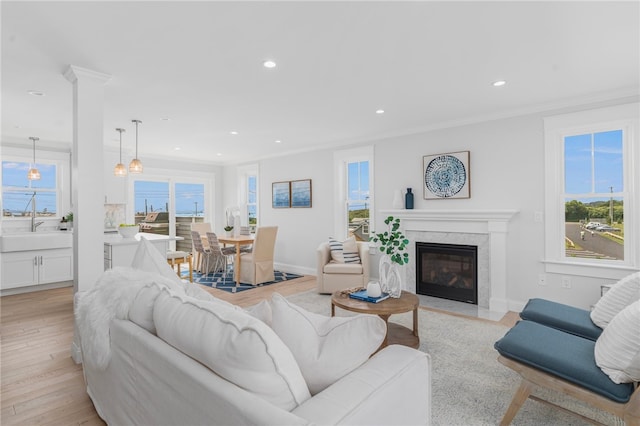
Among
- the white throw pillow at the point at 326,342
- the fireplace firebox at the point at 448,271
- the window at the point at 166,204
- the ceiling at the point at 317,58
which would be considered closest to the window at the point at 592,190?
the ceiling at the point at 317,58

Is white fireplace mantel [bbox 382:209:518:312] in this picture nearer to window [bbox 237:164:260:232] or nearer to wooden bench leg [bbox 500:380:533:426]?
wooden bench leg [bbox 500:380:533:426]

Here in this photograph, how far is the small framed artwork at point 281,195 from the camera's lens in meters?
6.62

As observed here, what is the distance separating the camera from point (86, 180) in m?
2.73

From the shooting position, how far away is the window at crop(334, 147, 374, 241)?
556 cm

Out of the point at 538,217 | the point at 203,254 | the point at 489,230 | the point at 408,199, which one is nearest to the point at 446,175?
the point at 408,199

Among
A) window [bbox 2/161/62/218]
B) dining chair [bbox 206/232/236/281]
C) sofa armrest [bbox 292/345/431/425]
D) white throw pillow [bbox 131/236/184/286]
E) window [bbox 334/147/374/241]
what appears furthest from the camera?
dining chair [bbox 206/232/236/281]

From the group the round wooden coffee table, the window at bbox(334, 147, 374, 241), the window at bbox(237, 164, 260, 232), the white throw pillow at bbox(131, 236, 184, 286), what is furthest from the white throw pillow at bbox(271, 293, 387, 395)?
the window at bbox(237, 164, 260, 232)

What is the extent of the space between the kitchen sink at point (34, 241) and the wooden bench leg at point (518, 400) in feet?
19.9

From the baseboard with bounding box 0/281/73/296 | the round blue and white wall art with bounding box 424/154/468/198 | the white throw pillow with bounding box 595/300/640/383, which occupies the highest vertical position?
the round blue and white wall art with bounding box 424/154/468/198

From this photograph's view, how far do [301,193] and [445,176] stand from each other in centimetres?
277

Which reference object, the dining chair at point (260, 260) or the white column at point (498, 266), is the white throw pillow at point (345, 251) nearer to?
the dining chair at point (260, 260)

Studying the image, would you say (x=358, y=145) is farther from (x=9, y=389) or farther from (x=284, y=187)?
(x=9, y=389)

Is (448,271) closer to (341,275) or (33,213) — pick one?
(341,275)

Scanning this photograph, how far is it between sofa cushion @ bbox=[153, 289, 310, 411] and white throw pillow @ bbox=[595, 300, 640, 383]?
1.52 meters
